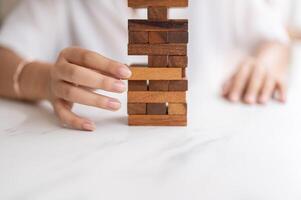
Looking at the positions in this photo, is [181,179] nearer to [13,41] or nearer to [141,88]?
[141,88]

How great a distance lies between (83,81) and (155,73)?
0.35 ft

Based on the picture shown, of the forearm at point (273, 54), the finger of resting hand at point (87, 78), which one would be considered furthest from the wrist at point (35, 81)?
the forearm at point (273, 54)

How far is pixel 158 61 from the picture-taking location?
707 millimetres

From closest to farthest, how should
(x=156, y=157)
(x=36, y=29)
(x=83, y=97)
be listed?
(x=156, y=157) < (x=83, y=97) < (x=36, y=29)

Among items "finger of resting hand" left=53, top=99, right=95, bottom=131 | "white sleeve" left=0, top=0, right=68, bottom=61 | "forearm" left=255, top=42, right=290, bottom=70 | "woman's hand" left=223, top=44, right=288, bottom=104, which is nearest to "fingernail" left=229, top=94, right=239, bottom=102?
"woman's hand" left=223, top=44, right=288, bottom=104

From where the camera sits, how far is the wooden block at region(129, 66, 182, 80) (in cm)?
71

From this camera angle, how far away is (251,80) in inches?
37.0

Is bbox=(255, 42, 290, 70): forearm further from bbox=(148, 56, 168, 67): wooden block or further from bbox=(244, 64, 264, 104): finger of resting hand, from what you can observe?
bbox=(148, 56, 168, 67): wooden block

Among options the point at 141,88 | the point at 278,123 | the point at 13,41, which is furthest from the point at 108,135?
the point at 13,41

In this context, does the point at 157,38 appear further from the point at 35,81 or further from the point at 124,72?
the point at 35,81

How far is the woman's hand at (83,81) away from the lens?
0.70m

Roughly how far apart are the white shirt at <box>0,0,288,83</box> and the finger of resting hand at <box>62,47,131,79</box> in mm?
299

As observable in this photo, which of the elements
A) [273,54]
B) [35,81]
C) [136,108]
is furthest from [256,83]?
[35,81]

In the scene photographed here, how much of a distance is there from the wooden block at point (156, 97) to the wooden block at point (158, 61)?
40mm
